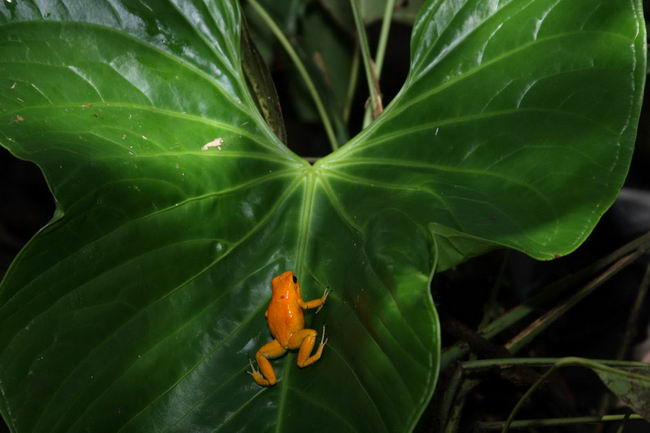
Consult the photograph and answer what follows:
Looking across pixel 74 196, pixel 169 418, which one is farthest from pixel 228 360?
pixel 74 196

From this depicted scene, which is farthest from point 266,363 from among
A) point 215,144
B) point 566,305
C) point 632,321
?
point 632,321

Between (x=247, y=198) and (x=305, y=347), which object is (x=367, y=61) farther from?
(x=305, y=347)

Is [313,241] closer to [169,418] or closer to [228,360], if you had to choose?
[228,360]

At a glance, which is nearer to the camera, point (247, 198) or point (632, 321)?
point (247, 198)

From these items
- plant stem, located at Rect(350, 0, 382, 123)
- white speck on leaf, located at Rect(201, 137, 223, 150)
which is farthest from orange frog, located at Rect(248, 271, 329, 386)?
plant stem, located at Rect(350, 0, 382, 123)

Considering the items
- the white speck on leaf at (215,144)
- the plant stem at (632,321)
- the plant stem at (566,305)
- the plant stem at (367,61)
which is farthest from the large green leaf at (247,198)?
the plant stem at (632,321)
